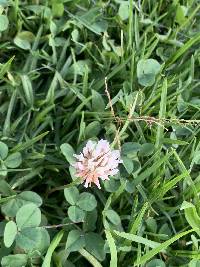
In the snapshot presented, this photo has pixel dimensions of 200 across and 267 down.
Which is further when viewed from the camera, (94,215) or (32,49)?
(32,49)

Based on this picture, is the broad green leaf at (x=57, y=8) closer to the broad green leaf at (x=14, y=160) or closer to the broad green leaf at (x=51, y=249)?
the broad green leaf at (x=14, y=160)

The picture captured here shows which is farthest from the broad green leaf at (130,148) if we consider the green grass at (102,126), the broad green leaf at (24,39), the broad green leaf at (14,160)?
the broad green leaf at (24,39)

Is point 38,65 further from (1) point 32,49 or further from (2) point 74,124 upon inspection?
A: (2) point 74,124

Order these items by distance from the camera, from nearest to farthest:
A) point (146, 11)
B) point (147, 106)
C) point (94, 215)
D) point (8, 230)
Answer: point (8, 230), point (94, 215), point (147, 106), point (146, 11)

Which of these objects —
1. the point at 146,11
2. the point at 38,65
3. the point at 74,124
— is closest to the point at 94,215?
the point at 74,124

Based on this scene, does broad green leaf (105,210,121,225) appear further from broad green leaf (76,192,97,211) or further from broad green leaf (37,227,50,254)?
broad green leaf (37,227,50,254)

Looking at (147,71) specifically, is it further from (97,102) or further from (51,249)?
(51,249)
